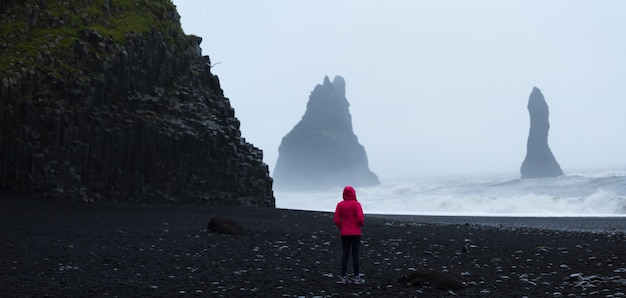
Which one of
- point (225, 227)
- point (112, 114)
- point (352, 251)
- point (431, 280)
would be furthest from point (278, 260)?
point (112, 114)

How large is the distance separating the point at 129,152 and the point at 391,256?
30883 millimetres

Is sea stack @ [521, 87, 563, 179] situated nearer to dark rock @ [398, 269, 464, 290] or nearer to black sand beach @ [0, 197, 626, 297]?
black sand beach @ [0, 197, 626, 297]

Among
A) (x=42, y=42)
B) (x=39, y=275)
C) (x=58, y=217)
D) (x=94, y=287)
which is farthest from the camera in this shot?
(x=42, y=42)

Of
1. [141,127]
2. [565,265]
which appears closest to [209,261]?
[565,265]

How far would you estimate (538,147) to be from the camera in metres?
182

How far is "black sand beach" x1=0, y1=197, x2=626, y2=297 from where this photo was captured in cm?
1481

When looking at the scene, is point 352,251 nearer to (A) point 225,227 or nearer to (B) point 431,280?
(B) point 431,280

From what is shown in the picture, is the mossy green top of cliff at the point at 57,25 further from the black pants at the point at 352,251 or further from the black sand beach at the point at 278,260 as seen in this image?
the black pants at the point at 352,251

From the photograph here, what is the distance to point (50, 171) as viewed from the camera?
4225 centimetres

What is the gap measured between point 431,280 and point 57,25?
4224cm

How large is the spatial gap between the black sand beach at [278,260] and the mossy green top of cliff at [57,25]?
16.3 meters

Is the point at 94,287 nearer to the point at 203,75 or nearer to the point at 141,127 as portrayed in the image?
the point at 141,127

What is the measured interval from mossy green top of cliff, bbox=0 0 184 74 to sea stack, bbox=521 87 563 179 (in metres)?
150

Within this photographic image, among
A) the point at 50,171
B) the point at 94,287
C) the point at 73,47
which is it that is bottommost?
the point at 94,287
